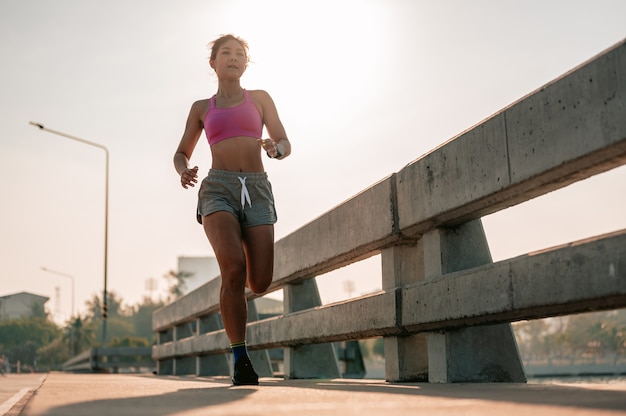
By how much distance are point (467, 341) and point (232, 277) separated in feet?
5.27

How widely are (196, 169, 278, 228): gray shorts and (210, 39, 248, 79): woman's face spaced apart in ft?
2.25

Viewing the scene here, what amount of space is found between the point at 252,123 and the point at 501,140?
229 cm

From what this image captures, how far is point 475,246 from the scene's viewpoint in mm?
4531

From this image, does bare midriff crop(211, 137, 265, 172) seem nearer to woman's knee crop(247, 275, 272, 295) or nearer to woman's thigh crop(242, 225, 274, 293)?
woman's thigh crop(242, 225, 274, 293)

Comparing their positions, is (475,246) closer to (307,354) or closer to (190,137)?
(190,137)

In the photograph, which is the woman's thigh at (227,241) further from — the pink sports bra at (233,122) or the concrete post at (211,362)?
the concrete post at (211,362)

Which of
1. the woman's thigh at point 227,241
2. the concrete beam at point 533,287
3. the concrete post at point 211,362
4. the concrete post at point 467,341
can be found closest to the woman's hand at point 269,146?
the woman's thigh at point 227,241

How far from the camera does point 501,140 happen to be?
389cm

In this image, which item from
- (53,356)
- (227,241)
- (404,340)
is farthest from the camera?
(53,356)

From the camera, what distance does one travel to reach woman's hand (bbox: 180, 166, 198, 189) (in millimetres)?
5375

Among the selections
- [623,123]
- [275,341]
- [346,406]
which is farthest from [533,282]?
[275,341]

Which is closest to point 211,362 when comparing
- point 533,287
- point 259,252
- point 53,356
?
point 259,252

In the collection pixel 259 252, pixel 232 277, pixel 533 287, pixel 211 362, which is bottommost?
pixel 211 362

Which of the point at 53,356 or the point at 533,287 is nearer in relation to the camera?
the point at 533,287
